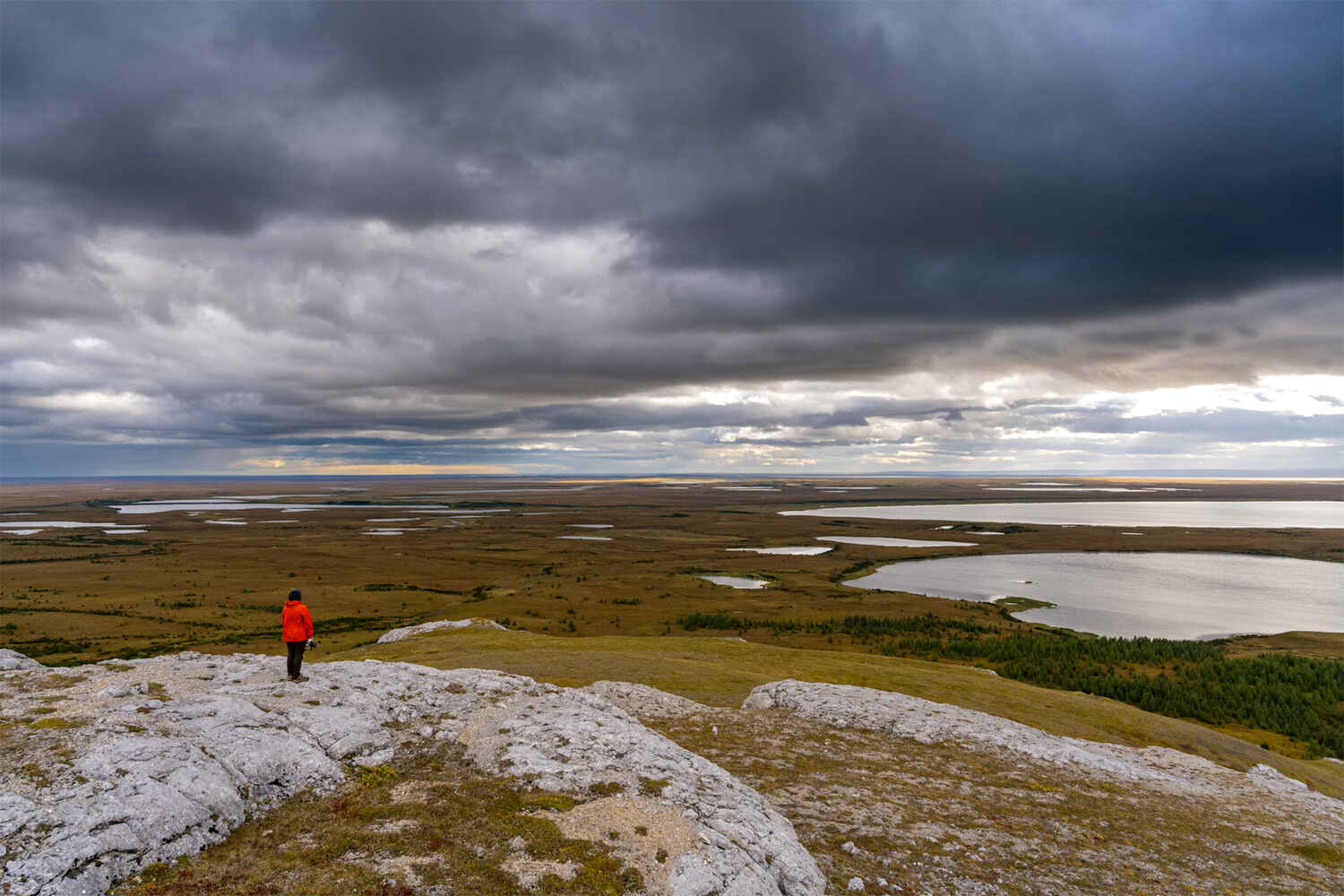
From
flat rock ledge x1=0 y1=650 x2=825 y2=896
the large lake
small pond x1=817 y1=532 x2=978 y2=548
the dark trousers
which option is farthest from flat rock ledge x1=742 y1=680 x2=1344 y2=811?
small pond x1=817 y1=532 x2=978 y2=548

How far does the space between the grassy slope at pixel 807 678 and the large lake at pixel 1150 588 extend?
58403mm

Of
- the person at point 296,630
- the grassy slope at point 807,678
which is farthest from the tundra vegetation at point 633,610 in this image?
the person at point 296,630

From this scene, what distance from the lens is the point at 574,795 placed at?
546 inches

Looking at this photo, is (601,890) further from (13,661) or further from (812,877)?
(13,661)

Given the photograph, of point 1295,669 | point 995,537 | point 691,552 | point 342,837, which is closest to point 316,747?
point 342,837

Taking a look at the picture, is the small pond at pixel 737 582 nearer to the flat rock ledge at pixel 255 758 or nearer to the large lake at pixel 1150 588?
the large lake at pixel 1150 588

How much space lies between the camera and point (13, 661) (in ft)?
69.7

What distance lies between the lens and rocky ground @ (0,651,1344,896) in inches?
430

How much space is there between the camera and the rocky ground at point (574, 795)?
35.9 ft

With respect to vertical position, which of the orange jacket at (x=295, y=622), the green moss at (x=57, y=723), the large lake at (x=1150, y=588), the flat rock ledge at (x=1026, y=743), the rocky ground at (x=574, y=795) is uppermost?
the orange jacket at (x=295, y=622)

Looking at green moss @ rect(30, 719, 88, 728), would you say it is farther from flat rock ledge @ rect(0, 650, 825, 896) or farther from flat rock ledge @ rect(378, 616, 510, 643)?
flat rock ledge @ rect(378, 616, 510, 643)

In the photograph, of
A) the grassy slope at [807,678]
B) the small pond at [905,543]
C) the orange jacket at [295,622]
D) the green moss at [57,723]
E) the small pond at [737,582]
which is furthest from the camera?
the small pond at [905,543]

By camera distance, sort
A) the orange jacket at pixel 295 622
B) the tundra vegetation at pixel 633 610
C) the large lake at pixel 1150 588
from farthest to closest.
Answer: the large lake at pixel 1150 588
the tundra vegetation at pixel 633 610
the orange jacket at pixel 295 622

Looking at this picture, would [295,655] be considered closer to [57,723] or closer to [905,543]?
[57,723]
